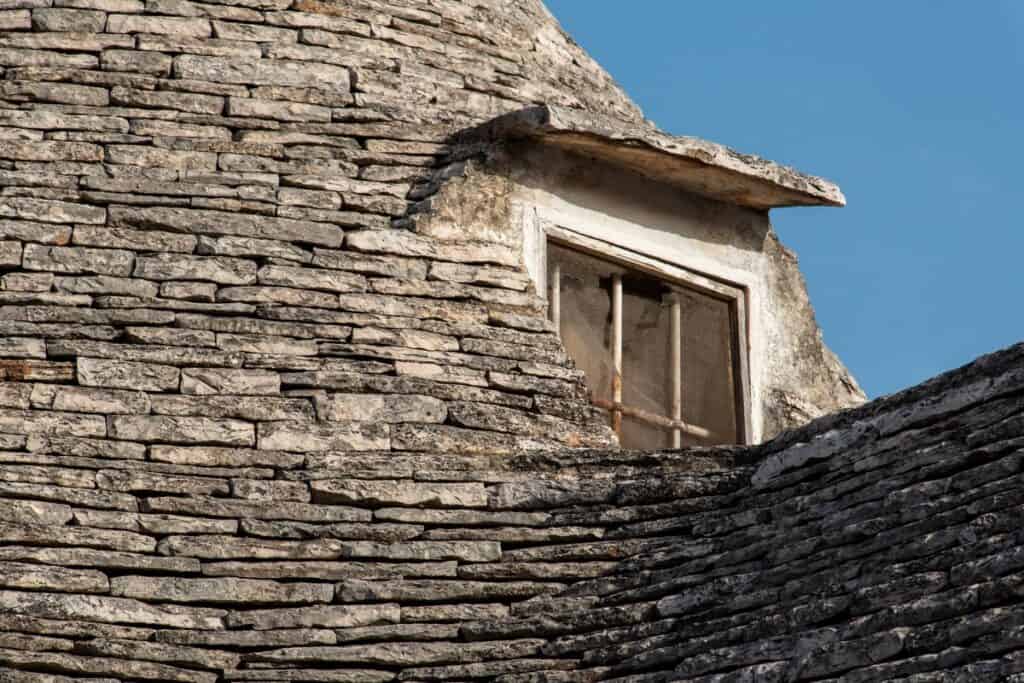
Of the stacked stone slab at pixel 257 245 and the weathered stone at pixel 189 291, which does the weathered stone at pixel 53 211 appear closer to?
the stacked stone slab at pixel 257 245

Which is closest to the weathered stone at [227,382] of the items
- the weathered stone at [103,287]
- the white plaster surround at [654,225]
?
the weathered stone at [103,287]

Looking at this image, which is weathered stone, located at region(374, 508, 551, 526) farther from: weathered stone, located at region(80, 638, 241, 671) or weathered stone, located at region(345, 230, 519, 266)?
weathered stone, located at region(345, 230, 519, 266)

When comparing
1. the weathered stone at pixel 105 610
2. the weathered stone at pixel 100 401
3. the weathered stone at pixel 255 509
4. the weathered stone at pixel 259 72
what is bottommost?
the weathered stone at pixel 105 610

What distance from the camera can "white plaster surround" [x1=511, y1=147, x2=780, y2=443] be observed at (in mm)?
10117

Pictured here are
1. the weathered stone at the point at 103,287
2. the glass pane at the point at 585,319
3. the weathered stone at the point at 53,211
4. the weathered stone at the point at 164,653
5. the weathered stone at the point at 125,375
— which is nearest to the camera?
the weathered stone at the point at 164,653

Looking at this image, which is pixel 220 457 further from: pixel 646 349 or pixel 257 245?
pixel 646 349

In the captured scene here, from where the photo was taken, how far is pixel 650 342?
34.1ft

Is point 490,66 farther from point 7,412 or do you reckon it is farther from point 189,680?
point 189,680

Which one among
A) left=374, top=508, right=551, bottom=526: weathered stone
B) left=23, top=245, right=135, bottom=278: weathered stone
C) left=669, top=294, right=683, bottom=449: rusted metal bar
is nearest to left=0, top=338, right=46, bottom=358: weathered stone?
left=23, top=245, right=135, bottom=278: weathered stone

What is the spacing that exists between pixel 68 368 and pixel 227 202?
110 cm

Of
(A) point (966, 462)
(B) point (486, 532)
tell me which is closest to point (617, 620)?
(B) point (486, 532)

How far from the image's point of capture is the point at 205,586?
8.09 meters

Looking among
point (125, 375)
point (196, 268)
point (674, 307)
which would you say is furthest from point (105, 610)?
point (674, 307)

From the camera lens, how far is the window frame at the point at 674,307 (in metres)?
10.1
